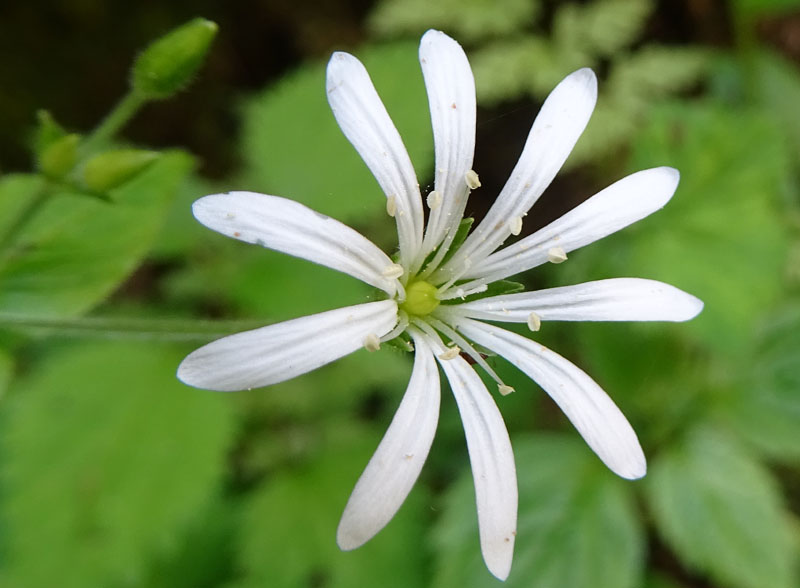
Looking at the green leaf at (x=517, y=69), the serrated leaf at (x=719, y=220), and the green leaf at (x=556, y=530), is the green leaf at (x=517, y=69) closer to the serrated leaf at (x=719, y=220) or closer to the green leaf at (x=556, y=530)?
the serrated leaf at (x=719, y=220)

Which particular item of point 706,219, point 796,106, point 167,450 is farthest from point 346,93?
point 796,106

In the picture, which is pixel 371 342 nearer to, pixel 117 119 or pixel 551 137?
pixel 551 137

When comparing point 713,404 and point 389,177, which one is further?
point 713,404

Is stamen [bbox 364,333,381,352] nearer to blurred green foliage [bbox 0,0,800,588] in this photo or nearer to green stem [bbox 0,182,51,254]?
green stem [bbox 0,182,51,254]

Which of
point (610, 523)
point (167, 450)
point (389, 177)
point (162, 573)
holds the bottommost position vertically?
point (162, 573)

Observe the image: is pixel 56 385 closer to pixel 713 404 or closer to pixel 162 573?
pixel 162 573

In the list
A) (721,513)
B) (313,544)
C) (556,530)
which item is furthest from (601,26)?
(313,544)

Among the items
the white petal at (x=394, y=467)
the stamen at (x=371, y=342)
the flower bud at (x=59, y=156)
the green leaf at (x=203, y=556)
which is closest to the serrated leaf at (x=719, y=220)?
the white petal at (x=394, y=467)
